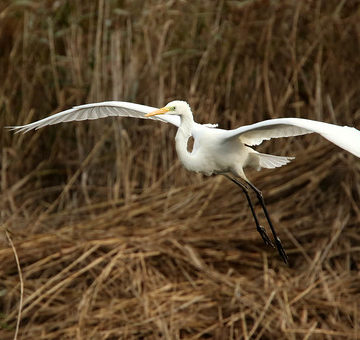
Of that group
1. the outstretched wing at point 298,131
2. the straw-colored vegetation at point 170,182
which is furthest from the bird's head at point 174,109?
the straw-colored vegetation at point 170,182

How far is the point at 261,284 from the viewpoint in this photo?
3.87m

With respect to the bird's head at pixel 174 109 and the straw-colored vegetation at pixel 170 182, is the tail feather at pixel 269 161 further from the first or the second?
the straw-colored vegetation at pixel 170 182

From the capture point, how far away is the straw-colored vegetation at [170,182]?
374 centimetres

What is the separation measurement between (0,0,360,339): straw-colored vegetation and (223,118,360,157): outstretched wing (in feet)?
3.53

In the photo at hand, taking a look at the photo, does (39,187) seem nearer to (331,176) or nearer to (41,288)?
(41,288)

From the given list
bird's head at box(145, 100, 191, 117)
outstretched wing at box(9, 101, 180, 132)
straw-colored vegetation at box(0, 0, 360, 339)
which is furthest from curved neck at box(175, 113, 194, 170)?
straw-colored vegetation at box(0, 0, 360, 339)

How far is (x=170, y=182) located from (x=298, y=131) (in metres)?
1.67

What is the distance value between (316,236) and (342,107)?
0.65 m

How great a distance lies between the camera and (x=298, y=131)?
109 inches

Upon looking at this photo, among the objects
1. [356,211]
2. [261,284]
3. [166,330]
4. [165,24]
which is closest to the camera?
[166,330]

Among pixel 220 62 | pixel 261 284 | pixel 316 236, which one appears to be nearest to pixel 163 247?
pixel 261 284

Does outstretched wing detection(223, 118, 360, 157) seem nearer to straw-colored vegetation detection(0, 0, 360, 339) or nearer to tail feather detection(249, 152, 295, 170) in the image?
tail feather detection(249, 152, 295, 170)

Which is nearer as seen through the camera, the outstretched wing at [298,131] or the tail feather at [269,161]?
the outstretched wing at [298,131]

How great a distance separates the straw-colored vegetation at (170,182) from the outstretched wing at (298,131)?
1.07 meters
